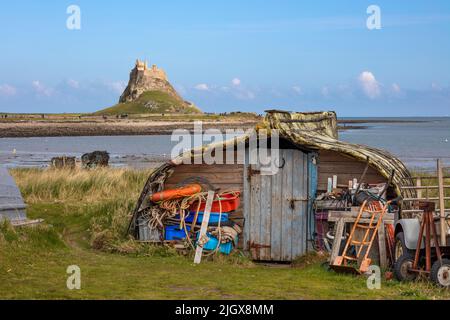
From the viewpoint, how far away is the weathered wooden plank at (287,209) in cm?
1545

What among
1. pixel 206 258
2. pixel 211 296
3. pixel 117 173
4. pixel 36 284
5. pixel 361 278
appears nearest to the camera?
pixel 211 296

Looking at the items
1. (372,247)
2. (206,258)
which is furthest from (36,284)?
(372,247)

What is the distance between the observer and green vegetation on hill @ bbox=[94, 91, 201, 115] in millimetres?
165250

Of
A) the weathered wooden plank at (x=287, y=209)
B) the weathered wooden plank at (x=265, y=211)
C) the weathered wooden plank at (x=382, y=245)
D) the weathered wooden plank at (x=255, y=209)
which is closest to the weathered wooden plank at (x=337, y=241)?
the weathered wooden plank at (x=382, y=245)

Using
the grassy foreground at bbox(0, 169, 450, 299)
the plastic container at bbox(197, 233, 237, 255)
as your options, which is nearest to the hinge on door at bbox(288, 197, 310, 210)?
the grassy foreground at bbox(0, 169, 450, 299)

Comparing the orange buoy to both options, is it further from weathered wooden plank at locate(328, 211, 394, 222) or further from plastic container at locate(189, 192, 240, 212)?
weathered wooden plank at locate(328, 211, 394, 222)

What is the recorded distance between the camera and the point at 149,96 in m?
174

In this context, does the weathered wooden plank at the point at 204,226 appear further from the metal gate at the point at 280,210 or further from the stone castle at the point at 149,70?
the stone castle at the point at 149,70

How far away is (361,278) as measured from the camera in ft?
37.8

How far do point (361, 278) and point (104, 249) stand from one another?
620 cm

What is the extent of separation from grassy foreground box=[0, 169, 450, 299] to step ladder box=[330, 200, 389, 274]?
1.20ft

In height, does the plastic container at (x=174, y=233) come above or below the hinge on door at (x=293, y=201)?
below

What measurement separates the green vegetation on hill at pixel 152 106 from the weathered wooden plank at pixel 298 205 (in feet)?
485
